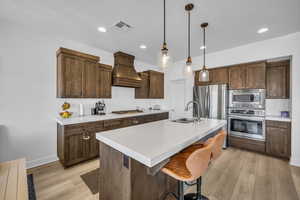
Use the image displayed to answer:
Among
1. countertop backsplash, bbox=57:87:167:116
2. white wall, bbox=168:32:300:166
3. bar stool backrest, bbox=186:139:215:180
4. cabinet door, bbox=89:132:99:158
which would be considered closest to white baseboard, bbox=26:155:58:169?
cabinet door, bbox=89:132:99:158

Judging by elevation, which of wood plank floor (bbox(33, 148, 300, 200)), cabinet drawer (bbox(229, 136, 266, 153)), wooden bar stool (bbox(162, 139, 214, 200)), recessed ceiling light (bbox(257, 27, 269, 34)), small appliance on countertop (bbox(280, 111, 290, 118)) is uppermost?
recessed ceiling light (bbox(257, 27, 269, 34))

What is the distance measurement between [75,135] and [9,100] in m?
1.31

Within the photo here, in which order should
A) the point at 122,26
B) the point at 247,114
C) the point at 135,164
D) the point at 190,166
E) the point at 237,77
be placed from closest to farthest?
1. the point at 190,166
2. the point at 135,164
3. the point at 122,26
4. the point at 247,114
5. the point at 237,77

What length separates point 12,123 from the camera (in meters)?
2.34

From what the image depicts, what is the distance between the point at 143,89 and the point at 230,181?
→ 3368mm

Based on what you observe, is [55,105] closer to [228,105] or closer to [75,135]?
[75,135]

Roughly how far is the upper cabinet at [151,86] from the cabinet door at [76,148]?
228cm

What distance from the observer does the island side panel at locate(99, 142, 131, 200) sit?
122cm

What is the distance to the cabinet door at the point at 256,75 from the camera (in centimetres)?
311

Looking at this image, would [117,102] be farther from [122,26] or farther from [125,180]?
[125,180]

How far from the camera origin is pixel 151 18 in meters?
A: 2.19

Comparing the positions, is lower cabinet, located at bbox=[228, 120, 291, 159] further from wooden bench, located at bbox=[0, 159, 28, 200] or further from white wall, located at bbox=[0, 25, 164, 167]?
white wall, located at bbox=[0, 25, 164, 167]

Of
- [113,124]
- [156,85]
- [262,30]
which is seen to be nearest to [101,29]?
[113,124]

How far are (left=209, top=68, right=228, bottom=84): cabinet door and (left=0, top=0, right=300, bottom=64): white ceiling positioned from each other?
86cm
